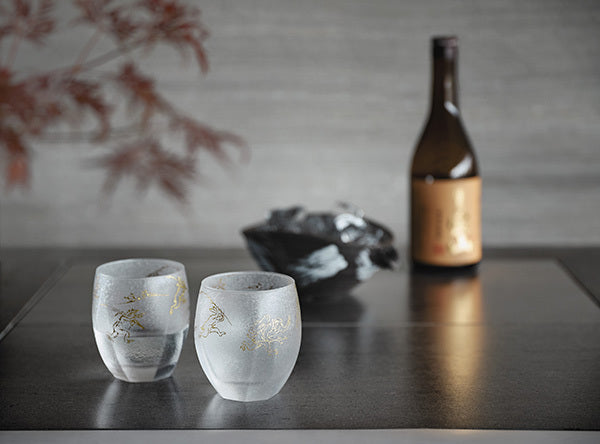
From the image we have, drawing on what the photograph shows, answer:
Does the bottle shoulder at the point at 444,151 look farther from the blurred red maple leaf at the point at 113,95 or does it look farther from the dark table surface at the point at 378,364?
the blurred red maple leaf at the point at 113,95

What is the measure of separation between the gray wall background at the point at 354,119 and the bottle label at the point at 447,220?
579 millimetres

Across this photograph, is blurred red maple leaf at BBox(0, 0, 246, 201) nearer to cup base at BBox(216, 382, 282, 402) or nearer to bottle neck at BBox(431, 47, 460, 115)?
bottle neck at BBox(431, 47, 460, 115)

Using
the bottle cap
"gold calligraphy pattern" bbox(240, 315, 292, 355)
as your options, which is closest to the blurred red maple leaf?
the bottle cap

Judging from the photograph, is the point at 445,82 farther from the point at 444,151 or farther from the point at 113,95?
the point at 113,95

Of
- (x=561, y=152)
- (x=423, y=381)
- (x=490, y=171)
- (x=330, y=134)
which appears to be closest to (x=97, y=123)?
(x=330, y=134)

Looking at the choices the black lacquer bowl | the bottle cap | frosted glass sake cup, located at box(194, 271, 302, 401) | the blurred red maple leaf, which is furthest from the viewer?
the blurred red maple leaf

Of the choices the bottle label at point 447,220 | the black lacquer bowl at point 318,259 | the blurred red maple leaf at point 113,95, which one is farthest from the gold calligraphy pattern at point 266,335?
the blurred red maple leaf at point 113,95

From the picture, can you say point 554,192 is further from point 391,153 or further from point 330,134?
point 330,134

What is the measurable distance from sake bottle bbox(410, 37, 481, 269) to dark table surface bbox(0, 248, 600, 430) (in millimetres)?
47

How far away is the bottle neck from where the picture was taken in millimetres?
1114

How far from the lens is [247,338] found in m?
0.62

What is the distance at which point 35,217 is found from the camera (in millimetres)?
1765

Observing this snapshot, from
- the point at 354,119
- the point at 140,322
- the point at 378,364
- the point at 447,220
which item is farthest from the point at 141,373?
the point at 354,119

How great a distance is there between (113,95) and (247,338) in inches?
47.0
